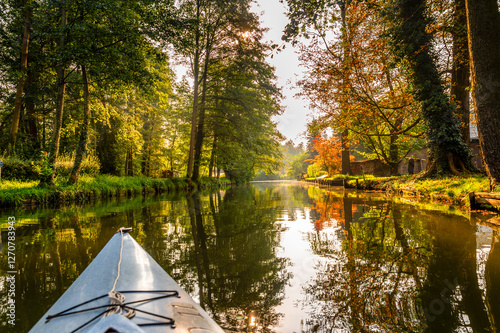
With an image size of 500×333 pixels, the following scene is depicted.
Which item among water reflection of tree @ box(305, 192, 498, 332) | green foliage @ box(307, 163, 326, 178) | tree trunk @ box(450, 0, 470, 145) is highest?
tree trunk @ box(450, 0, 470, 145)

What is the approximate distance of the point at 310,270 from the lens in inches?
106

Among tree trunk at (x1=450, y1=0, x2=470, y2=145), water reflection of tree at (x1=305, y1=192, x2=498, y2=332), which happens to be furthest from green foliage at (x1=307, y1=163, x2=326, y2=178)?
water reflection of tree at (x1=305, y1=192, x2=498, y2=332)

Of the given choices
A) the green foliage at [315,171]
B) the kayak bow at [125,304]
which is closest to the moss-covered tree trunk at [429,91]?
the kayak bow at [125,304]

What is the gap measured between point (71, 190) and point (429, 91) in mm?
13076

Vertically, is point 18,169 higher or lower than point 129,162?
lower

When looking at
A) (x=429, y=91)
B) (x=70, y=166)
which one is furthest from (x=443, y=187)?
(x=70, y=166)

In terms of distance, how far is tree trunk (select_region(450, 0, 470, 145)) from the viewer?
812 centimetres

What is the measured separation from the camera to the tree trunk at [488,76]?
5289 mm

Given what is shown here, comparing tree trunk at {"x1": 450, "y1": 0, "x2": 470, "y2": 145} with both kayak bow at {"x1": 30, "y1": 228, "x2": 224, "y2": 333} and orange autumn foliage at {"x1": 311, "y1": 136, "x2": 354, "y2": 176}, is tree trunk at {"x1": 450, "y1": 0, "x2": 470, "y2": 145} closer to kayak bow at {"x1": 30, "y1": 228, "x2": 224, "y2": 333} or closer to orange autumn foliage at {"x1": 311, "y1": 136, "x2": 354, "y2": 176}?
kayak bow at {"x1": 30, "y1": 228, "x2": 224, "y2": 333}

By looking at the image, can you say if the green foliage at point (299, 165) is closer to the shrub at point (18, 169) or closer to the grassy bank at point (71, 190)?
the grassy bank at point (71, 190)

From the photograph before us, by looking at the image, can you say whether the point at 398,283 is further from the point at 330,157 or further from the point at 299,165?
the point at 299,165

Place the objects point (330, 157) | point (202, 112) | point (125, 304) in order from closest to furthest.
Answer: point (125, 304) → point (202, 112) → point (330, 157)

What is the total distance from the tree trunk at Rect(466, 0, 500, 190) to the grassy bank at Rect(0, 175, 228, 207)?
11901 mm

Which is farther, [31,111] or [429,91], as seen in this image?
[31,111]
